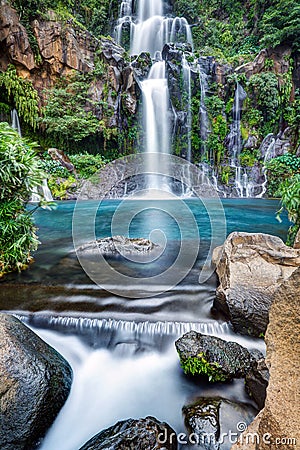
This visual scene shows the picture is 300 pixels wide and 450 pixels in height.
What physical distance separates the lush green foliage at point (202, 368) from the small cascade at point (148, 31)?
25.7 metres

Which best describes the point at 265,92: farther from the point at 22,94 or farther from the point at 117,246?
the point at 117,246

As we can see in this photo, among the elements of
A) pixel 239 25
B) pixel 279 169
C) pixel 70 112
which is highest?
pixel 239 25

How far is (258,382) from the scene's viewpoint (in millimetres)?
1937

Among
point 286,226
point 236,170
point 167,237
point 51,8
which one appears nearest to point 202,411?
point 167,237

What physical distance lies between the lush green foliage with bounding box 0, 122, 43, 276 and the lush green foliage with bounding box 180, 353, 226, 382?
3122 millimetres

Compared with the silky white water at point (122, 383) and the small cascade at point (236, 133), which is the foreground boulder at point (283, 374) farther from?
the small cascade at point (236, 133)

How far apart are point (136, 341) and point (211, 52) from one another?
22195 mm

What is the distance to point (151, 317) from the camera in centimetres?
304

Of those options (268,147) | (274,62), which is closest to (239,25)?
(274,62)

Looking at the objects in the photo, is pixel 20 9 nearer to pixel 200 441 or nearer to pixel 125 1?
pixel 125 1

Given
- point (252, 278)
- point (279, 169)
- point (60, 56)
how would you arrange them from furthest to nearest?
point (279, 169) < point (60, 56) < point (252, 278)

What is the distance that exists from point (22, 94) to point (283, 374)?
17404 millimetres

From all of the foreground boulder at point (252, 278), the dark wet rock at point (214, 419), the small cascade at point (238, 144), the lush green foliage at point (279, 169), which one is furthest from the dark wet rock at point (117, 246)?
the lush green foliage at point (279, 169)

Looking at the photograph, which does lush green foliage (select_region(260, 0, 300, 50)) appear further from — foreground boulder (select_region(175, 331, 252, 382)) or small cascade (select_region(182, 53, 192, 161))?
foreground boulder (select_region(175, 331, 252, 382))
